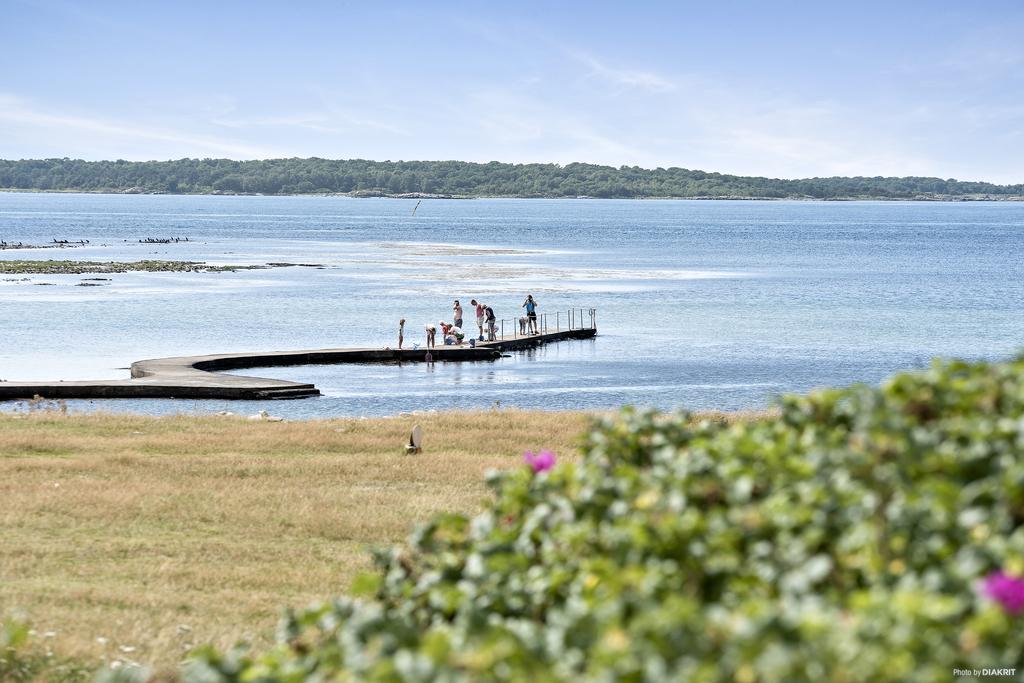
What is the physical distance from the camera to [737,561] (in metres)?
4.58

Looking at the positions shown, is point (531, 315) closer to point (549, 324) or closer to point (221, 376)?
A: point (549, 324)

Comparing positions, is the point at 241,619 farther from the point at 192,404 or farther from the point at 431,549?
the point at 192,404

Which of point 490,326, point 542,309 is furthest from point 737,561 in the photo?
point 542,309

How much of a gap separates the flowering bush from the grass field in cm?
125

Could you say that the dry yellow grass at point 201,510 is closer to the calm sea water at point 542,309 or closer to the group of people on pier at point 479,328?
the calm sea water at point 542,309

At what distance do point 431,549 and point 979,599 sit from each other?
2.97 metres

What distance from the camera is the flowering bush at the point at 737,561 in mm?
3684

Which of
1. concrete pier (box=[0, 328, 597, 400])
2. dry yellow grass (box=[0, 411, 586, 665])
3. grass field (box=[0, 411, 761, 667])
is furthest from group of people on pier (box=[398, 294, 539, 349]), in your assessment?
dry yellow grass (box=[0, 411, 586, 665])

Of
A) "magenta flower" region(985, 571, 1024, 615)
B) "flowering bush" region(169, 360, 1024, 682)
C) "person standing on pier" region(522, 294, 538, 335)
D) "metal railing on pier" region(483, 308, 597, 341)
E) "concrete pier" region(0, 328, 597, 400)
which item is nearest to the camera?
"flowering bush" region(169, 360, 1024, 682)

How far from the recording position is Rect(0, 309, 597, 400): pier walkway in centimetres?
4169

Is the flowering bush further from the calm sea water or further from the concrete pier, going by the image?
the concrete pier

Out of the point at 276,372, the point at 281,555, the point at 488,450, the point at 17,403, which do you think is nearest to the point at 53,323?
the point at 276,372

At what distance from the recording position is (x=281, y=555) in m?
15.9

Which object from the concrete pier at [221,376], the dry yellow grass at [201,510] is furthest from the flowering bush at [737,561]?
the concrete pier at [221,376]
